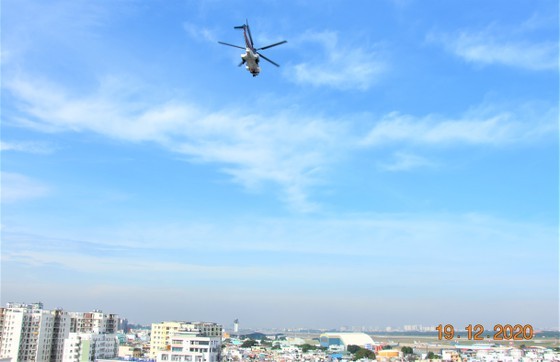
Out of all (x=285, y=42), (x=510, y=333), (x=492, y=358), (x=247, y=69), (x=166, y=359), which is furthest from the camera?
(x=492, y=358)

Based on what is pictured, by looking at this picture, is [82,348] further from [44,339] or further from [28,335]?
[28,335]

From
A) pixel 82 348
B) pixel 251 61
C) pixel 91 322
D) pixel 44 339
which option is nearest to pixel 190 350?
pixel 82 348

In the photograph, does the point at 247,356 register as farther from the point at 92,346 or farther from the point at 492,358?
the point at 492,358

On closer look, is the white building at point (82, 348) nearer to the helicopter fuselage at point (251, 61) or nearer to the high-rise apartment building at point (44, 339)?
the high-rise apartment building at point (44, 339)

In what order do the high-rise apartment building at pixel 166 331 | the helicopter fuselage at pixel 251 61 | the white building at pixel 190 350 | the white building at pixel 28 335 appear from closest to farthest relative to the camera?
the helicopter fuselage at pixel 251 61 → the white building at pixel 190 350 → the white building at pixel 28 335 → the high-rise apartment building at pixel 166 331

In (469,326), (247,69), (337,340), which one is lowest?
(337,340)

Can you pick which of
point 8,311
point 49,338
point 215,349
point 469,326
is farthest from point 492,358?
point 8,311

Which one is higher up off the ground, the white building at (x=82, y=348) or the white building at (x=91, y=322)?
the white building at (x=91, y=322)

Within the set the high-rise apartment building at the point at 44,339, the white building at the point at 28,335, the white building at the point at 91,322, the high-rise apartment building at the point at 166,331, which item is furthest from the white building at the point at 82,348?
the high-rise apartment building at the point at 166,331
